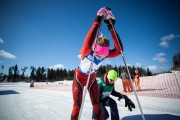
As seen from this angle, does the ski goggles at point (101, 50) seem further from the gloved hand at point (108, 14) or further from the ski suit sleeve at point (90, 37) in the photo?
the gloved hand at point (108, 14)

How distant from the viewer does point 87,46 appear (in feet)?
6.78

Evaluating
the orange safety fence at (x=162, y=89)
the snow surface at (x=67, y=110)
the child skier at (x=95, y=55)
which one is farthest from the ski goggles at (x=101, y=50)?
the orange safety fence at (x=162, y=89)

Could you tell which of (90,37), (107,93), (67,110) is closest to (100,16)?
(90,37)

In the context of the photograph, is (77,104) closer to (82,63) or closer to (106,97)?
(82,63)

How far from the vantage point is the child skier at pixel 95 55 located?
210cm

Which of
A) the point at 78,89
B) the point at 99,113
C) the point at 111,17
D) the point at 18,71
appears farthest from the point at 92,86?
the point at 18,71

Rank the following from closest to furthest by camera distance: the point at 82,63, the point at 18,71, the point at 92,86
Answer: the point at 82,63, the point at 92,86, the point at 18,71

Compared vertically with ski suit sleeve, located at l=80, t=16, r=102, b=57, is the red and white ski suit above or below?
below

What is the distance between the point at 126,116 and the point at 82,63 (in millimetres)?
2364

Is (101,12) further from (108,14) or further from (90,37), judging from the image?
(90,37)

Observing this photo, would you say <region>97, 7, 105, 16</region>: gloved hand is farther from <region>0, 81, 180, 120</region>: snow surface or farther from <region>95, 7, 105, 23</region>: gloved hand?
<region>0, 81, 180, 120</region>: snow surface

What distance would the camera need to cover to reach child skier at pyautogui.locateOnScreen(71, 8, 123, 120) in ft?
6.88

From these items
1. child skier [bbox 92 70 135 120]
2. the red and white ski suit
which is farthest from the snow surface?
the red and white ski suit

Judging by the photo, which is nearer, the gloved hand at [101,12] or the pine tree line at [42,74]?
the gloved hand at [101,12]
